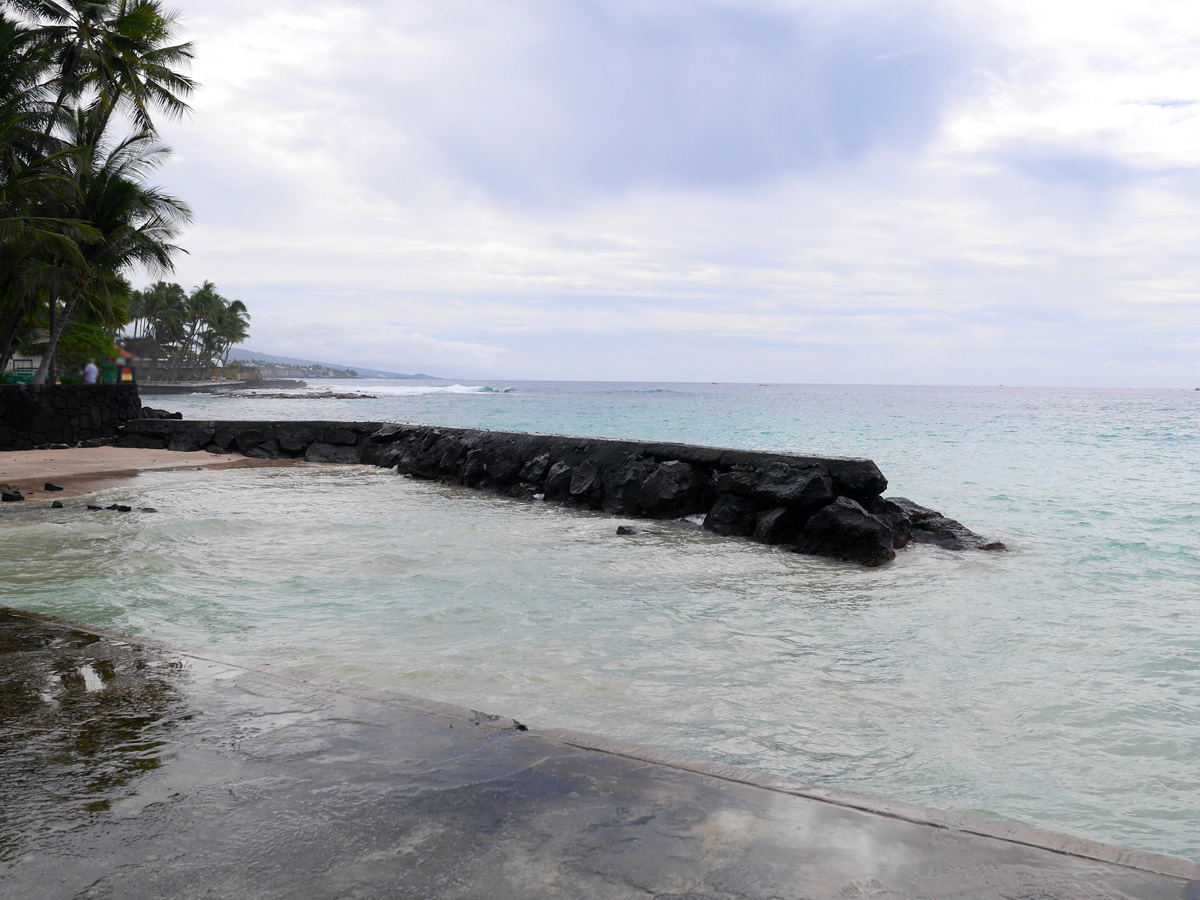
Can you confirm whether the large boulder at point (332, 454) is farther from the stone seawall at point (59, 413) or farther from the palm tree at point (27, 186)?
the palm tree at point (27, 186)

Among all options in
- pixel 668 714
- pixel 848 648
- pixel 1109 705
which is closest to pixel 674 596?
→ pixel 848 648

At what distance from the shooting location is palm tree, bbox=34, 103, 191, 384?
861 inches

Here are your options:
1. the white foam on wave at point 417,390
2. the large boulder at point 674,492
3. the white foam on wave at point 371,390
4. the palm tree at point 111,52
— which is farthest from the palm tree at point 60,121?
the white foam on wave at point 417,390

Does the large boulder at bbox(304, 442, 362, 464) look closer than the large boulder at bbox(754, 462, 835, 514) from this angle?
No

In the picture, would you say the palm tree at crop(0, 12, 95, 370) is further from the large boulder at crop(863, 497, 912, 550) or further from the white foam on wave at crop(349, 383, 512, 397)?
the white foam on wave at crop(349, 383, 512, 397)

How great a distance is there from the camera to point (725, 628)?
534 centimetres

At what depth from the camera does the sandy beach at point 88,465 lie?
1132 centimetres

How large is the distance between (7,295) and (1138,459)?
32.3m

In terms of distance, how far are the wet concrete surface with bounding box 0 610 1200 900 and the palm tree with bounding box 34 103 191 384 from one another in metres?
21.1

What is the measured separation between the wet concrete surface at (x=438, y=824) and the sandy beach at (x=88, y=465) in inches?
364

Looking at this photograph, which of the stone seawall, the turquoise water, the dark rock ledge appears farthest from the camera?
the stone seawall

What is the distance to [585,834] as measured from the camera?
2107mm

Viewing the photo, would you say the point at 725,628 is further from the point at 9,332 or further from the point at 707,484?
the point at 9,332

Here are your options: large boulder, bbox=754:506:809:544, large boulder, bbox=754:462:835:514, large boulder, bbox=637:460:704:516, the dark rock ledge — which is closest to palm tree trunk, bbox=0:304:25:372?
the dark rock ledge
